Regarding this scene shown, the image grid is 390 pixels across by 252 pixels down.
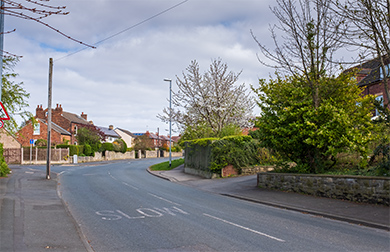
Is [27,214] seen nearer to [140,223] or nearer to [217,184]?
[140,223]

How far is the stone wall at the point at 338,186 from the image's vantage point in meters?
10.6

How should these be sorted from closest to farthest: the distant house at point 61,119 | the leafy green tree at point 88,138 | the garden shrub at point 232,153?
the garden shrub at point 232,153 → the leafy green tree at point 88,138 → the distant house at point 61,119

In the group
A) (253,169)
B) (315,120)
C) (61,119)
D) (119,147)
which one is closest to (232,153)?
(253,169)

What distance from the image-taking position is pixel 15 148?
43.0m

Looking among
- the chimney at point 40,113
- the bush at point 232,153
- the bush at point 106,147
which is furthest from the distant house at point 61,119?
the bush at point 232,153

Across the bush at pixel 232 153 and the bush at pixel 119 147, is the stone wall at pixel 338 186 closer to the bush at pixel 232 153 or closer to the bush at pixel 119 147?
the bush at pixel 232 153

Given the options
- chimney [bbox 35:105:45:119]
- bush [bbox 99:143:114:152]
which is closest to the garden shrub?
bush [bbox 99:143:114:152]

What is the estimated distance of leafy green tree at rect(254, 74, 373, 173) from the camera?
13.3m

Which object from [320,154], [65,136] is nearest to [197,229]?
[320,154]

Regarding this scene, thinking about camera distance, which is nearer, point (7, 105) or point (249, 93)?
point (7, 105)

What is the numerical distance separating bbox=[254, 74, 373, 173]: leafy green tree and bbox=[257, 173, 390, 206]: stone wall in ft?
3.66

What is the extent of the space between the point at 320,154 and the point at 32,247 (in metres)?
12.4

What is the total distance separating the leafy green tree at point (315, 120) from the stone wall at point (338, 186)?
1117 mm

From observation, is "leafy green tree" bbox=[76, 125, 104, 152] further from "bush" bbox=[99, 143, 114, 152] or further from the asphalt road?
the asphalt road
